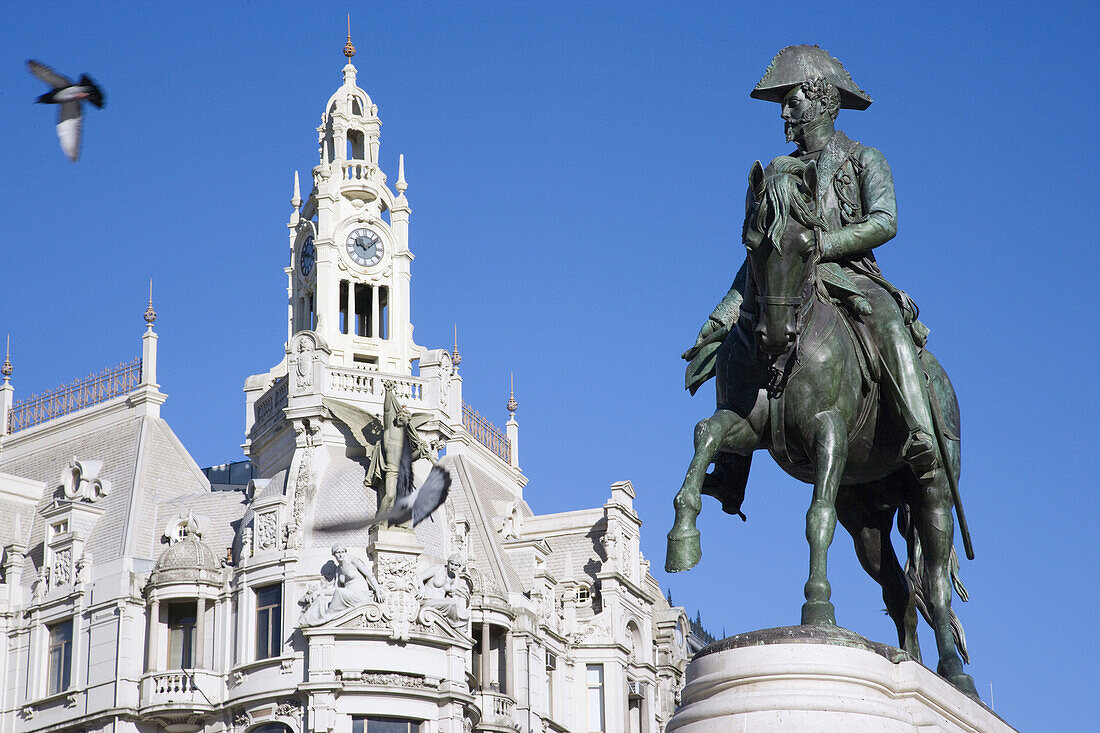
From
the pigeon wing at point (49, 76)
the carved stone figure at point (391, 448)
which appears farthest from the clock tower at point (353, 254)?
the pigeon wing at point (49, 76)

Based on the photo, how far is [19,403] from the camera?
239 feet

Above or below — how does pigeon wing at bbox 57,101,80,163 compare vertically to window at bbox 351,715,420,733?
below

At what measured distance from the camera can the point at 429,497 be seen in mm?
57938

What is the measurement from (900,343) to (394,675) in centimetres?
4066

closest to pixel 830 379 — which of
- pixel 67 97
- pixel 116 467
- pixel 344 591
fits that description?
pixel 67 97

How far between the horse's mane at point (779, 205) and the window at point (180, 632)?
152 ft

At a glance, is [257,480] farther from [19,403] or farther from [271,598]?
[19,403]

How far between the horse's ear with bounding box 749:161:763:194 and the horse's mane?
0.11 feet

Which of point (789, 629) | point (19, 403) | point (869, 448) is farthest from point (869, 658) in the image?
point (19, 403)

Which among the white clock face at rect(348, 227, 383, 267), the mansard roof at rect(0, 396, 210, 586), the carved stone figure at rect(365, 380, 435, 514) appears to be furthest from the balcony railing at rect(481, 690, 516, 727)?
the white clock face at rect(348, 227, 383, 267)

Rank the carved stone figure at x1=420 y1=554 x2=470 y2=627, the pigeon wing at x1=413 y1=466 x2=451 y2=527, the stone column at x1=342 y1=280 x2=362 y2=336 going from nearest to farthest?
the pigeon wing at x1=413 y1=466 x2=451 y2=527 → the carved stone figure at x1=420 y1=554 x2=470 y2=627 → the stone column at x1=342 y1=280 x2=362 y2=336

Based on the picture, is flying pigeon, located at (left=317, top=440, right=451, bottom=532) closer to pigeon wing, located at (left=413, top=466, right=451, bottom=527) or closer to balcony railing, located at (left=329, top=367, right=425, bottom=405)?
pigeon wing, located at (left=413, top=466, right=451, bottom=527)

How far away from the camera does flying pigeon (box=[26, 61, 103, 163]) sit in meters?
22.7

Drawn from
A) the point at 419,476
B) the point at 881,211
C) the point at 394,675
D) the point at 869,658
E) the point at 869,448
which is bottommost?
the point at 869,658
